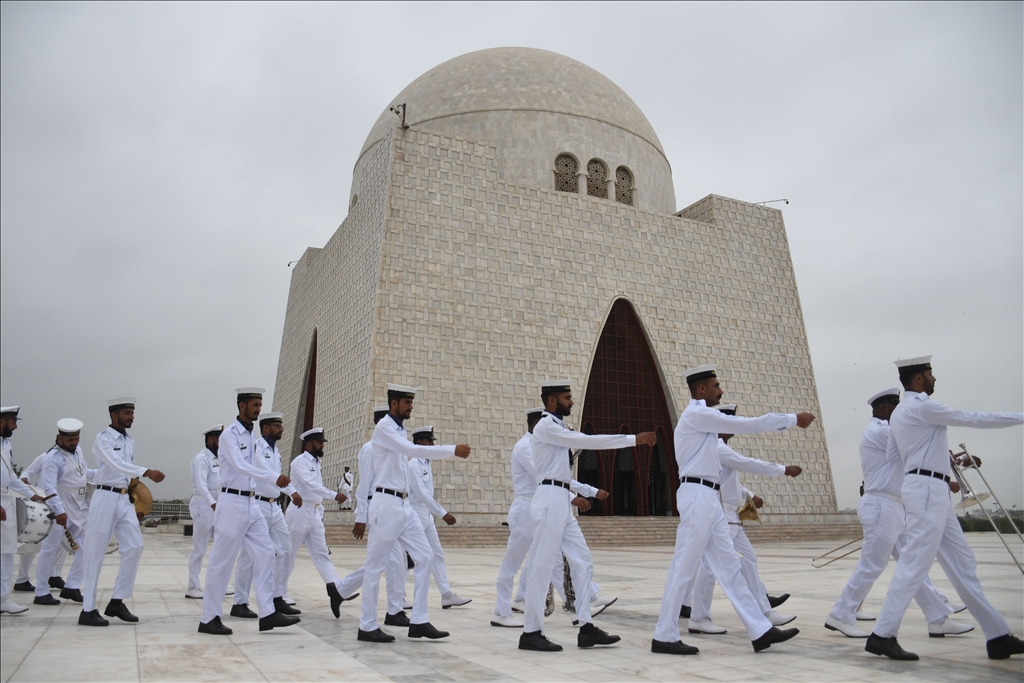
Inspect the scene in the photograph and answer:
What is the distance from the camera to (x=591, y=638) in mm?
4070

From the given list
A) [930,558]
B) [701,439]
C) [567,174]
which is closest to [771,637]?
[930,558]

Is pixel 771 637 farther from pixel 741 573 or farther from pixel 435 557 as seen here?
pixel 435 557

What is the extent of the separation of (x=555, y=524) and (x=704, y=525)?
31.3 inches

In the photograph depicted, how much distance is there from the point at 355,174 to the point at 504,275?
8436mm

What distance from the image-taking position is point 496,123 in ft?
67.2

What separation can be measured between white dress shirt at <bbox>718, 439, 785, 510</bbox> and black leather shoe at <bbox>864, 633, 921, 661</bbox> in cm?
96

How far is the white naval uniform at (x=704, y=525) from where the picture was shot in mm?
3896

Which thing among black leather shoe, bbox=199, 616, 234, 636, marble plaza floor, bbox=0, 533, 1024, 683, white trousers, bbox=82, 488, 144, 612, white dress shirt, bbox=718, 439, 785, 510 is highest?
white dress shirt, bbox=718, 439, 785, 510

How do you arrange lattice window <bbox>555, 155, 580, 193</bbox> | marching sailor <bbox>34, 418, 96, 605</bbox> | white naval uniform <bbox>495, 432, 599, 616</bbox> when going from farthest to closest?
lattice window <bbox>555, 155, 580, 193</bbox>
marching sailor <bbox>34, 418, 96, 605</bbox>
white naval uniform <bbox>495, 432, 599, 616</bbox>

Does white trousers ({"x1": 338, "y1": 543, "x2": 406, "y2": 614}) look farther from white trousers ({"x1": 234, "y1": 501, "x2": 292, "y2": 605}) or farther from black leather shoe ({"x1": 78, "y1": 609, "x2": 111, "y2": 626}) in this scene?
black leather shoe ({"x1": 78, "y1": 609, "x2": 111, "y2": 626})

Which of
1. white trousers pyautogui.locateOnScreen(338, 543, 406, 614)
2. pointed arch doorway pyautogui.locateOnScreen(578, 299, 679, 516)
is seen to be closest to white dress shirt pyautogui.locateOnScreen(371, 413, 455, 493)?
white trousers pyautogui.locateOnScreen(338, 543, 406, 614)

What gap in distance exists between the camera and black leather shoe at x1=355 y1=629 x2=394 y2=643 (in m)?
4.31

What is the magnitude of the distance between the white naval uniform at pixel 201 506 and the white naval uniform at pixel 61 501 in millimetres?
839

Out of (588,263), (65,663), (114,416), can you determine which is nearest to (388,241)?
(588,263)
